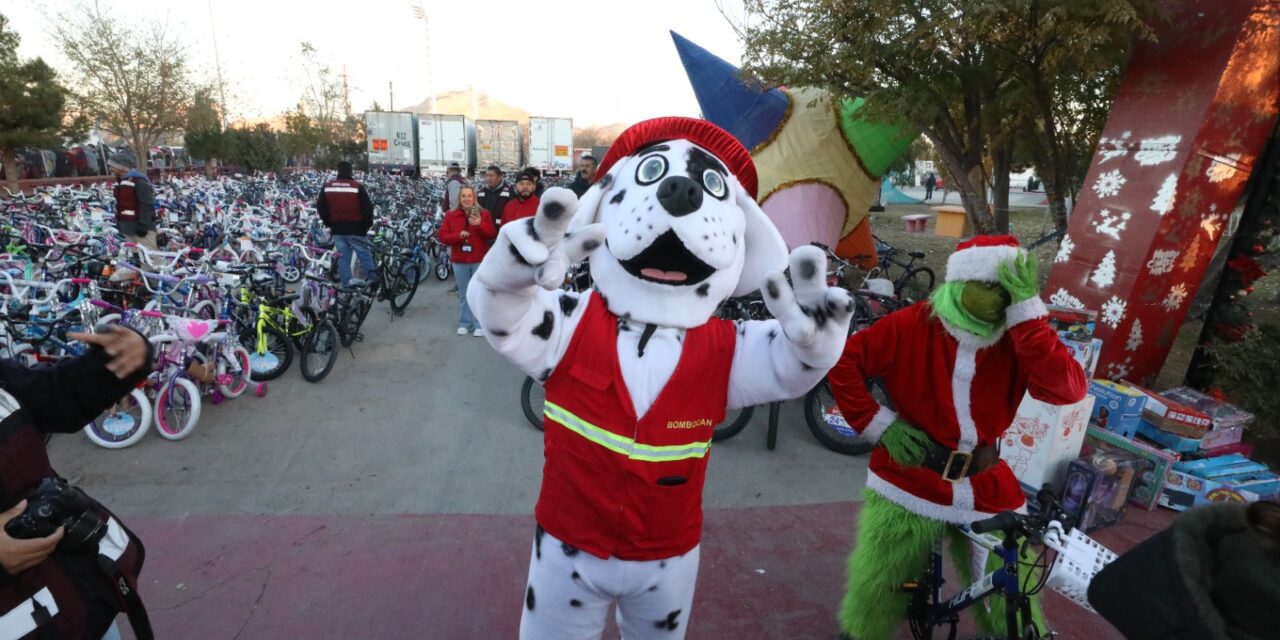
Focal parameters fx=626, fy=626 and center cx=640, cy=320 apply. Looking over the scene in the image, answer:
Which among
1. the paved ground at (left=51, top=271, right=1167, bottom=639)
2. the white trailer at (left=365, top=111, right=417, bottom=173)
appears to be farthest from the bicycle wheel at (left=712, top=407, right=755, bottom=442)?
the white trailer at (left=365, top=111, right=417, bottom=173)

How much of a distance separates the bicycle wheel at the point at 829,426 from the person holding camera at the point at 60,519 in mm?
4080

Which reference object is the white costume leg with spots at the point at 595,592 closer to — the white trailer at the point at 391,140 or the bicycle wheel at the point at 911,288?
Answer: the bicycle wheel at the point at 911,288

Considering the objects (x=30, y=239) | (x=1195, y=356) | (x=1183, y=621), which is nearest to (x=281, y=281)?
(x=30, y=239)

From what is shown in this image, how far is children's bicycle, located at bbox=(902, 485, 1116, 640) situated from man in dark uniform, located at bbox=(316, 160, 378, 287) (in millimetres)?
6821

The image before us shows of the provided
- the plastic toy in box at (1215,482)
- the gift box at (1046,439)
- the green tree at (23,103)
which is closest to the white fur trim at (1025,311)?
the gift box at (1046,439)

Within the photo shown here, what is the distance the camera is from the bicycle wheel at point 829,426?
15.7 ft

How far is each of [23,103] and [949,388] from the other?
78.2ft

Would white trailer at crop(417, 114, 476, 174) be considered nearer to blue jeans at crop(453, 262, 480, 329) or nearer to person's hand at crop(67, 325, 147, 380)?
blue jeans at crop(453, 262, 480, 329)

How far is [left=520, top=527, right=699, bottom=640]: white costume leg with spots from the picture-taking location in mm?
1821

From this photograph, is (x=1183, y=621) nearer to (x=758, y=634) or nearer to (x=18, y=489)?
(x=758, y=634)

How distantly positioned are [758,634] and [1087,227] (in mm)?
4158

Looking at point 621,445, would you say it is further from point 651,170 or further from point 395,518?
point 395,518

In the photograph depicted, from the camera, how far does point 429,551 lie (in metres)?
3.32

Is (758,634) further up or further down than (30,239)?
further down
